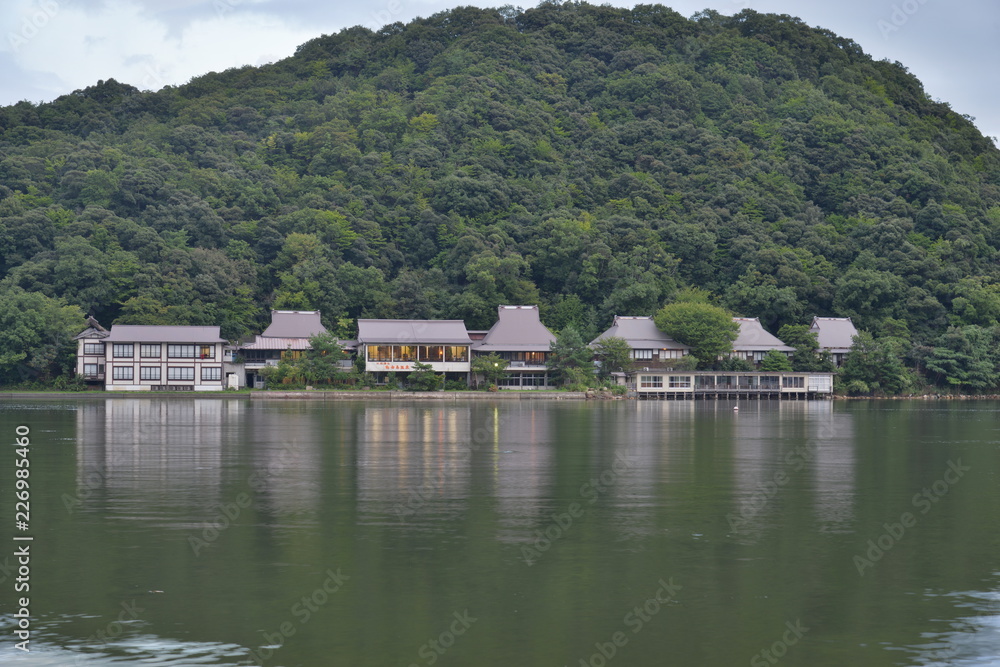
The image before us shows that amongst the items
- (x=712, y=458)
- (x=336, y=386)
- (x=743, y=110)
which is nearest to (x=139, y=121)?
(x=336, y=386)

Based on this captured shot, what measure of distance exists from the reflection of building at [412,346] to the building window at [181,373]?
11891 millimetres

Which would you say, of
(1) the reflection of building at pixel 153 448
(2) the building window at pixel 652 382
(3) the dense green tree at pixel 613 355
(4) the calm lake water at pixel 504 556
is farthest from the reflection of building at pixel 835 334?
(4) the calm lake water at pixel 504 556

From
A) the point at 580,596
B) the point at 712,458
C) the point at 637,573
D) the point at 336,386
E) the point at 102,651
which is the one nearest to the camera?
the point at 102,651

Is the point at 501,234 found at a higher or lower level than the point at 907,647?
higher

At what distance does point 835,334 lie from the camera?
77875 millimetres

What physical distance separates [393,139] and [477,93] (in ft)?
41.3

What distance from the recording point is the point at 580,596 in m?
11.5

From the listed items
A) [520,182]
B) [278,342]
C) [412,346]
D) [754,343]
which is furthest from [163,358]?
[520,182]

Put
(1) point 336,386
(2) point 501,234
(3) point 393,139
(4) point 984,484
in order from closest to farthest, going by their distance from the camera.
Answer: (4) point 984,484 < (1) point 336,386 < (2) point 501,234 < (3) point 393,139

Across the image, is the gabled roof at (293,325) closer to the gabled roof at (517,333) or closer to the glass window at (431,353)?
the glass window at (431,353)

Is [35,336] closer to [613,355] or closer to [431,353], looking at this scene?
[431,353]

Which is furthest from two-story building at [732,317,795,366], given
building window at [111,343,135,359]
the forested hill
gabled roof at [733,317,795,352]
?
building window at [111,343,135,359]

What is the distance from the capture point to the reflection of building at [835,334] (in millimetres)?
76688

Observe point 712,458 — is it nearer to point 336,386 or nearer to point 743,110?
point 336,386
